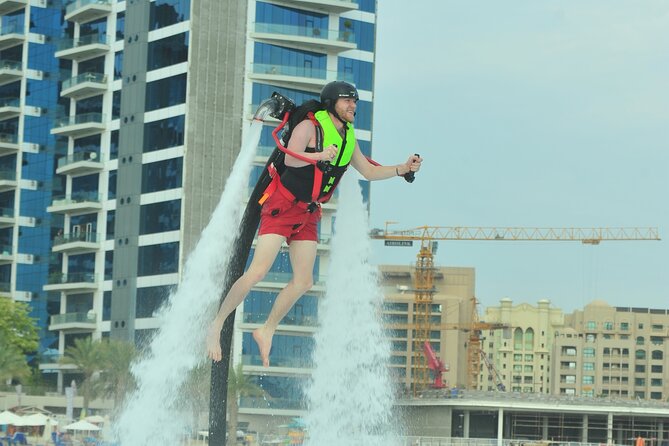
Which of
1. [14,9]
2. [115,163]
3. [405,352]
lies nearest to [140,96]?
[115,163]

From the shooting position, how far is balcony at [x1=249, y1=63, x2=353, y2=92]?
230 feet

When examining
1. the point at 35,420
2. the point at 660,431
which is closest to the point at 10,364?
the point at 35,420

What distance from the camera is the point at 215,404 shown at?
584 inches

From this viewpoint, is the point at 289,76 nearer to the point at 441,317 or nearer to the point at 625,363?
the point at 441,317

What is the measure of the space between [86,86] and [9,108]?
Result: 10.0 m

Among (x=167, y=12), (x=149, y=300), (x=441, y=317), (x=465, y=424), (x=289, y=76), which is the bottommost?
(x=465, y=424)

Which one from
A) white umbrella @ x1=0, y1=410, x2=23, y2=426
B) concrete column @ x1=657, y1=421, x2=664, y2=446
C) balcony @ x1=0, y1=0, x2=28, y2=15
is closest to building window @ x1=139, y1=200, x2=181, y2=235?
white umbrella @ x1=0, y1=410, x2=23, y2=426

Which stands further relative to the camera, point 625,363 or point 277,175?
point 625,363

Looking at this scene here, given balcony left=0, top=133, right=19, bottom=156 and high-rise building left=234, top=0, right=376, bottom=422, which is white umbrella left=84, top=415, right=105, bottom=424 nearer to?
high-rise building left=234, top=0, right=376, bottom=422

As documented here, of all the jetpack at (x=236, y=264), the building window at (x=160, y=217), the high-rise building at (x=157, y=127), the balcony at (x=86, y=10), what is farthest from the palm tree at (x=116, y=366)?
the jetpack at (x=236, y=264)

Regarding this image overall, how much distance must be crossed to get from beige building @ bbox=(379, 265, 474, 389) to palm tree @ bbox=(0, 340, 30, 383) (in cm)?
10198

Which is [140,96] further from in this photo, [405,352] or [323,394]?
[405,352]

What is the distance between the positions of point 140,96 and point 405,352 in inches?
4216

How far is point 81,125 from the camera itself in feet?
250
